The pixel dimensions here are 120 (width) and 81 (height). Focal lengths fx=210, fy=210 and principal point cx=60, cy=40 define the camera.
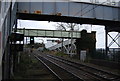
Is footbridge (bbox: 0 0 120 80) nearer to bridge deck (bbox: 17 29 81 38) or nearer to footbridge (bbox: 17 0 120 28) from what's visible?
footbridge (bbox: 17 0 120 28)

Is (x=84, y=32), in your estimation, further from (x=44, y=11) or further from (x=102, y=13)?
(x=44, y=11)

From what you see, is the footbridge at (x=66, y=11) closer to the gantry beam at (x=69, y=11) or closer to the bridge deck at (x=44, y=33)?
the gantry beam at (x=69, y=11)

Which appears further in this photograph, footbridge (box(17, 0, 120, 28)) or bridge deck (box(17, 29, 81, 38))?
bridge deck (box(17, 29, 81, 38))

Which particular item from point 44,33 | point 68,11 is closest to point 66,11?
point 68,11

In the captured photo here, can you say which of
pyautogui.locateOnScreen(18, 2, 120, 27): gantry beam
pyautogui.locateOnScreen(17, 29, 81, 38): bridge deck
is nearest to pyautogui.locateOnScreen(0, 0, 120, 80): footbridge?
pyautogui.locateOnScreen(18, 2, 120, 27): gantry beam

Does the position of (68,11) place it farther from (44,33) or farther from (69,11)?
(44,33)

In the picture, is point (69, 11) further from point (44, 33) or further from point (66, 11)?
point (44, 33)

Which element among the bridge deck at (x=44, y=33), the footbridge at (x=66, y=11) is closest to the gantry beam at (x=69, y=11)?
the footbridge at (x=66, y=11)

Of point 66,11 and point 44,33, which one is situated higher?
point 66,11

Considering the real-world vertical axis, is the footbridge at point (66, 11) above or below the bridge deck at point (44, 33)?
above

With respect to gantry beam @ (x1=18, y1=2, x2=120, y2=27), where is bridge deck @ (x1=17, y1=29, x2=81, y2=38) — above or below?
below

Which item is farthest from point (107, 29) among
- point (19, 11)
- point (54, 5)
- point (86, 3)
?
point (19, 11)

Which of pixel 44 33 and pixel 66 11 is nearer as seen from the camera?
pixel 66 11

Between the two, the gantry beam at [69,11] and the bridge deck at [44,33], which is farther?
the bridge deck at [44,33]
